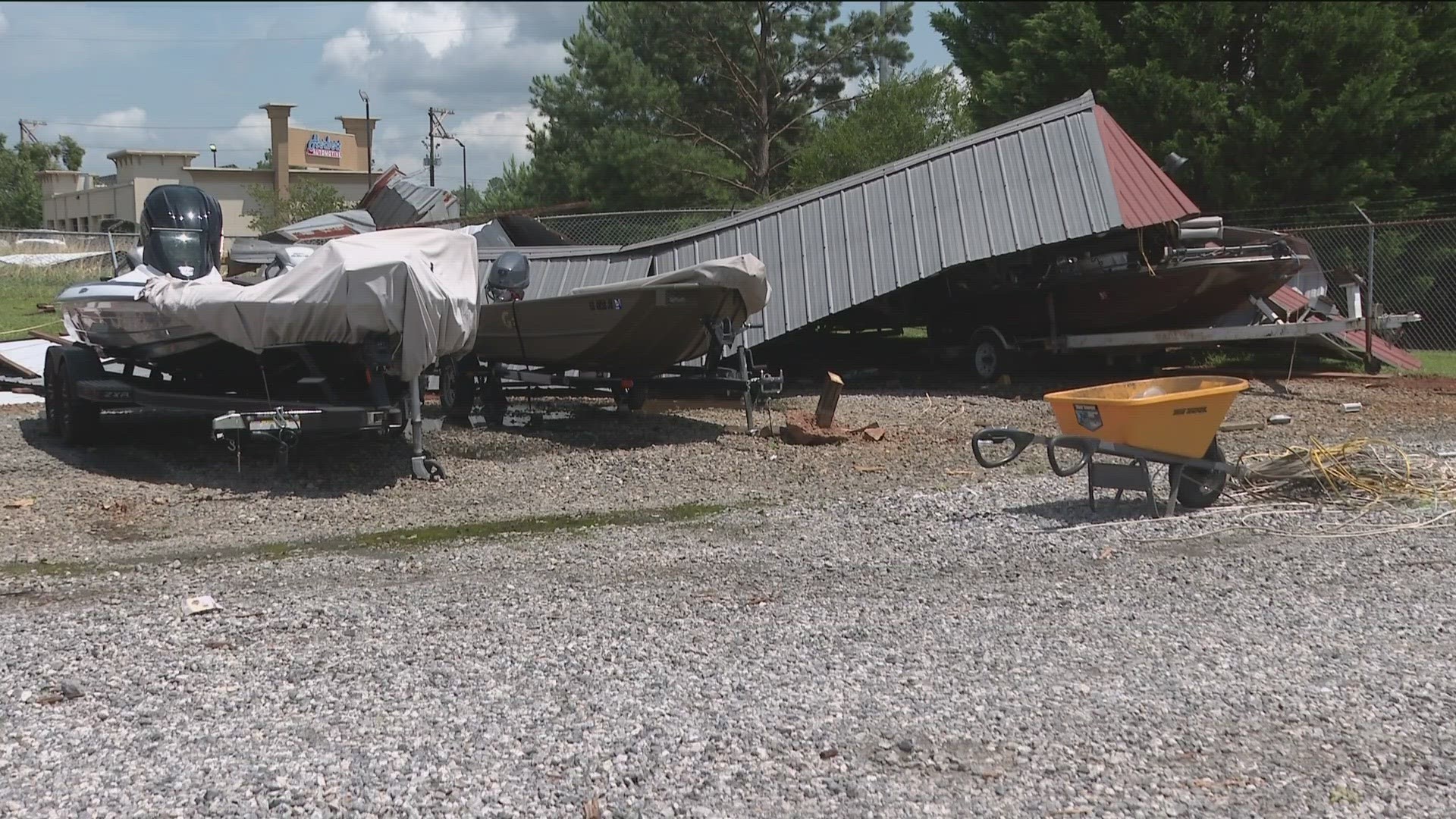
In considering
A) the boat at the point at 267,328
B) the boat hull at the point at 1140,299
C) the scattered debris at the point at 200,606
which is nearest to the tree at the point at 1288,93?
the boat hull at the point at 1140,299

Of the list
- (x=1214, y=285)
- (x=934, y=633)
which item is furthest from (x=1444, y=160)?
(x=934, y=633)

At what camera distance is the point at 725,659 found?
207 inches

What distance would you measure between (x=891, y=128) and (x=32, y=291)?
1719cm

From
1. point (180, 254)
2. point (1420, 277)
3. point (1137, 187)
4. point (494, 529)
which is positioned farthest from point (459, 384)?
point (1420, 277)

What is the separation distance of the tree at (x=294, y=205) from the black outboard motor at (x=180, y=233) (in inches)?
893

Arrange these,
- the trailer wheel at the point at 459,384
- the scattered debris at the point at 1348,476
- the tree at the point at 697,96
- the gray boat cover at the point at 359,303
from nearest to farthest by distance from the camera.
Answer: the scattered debris at the point at 1348,476, the gray boat cover at the point at 359,303, the trailer wheel at the point at 459,384, the tree at the point at 697,96

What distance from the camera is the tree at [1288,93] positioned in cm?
2152

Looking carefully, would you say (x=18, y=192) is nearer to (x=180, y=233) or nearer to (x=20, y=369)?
(x=20, y=369)

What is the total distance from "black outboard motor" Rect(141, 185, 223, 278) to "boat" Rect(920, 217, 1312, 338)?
30.3ft

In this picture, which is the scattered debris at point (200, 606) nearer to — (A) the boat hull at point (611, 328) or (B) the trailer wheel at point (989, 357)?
(A) the boat hull at point (611, 328)

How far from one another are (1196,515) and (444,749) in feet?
17.6

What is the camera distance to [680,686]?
4902mm

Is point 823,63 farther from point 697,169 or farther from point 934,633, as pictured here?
point 934,633

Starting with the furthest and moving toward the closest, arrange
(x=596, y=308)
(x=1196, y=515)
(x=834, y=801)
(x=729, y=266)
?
(x=596, y=308)
(x=729, y=266)
(x=1196, y=515)
(x=834, y=801)
